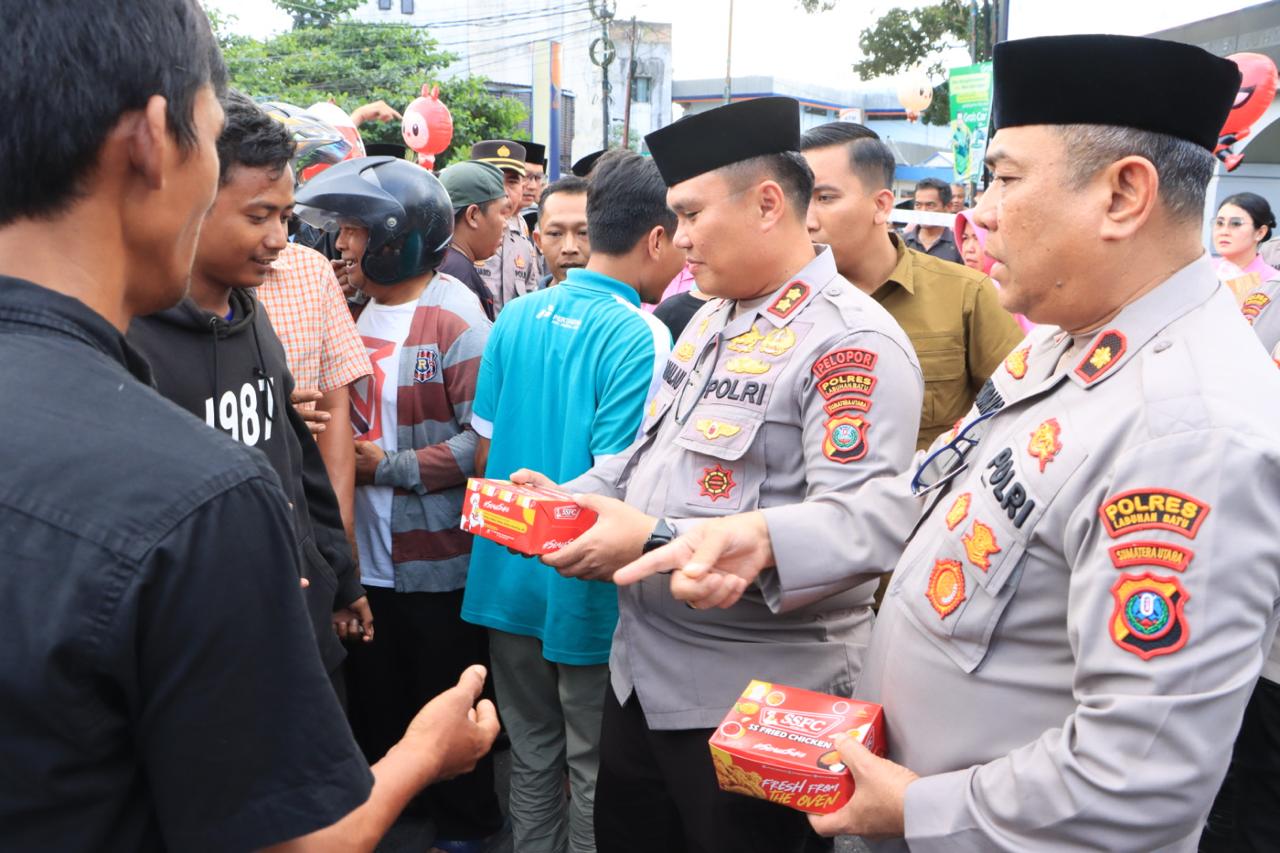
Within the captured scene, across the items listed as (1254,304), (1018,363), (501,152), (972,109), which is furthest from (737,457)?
(972,109)

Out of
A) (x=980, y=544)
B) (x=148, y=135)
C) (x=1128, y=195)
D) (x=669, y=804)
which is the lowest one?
(x=669, y=804)

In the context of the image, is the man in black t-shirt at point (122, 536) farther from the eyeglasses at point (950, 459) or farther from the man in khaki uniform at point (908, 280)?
the man in khaki uniform at point (908, 280)

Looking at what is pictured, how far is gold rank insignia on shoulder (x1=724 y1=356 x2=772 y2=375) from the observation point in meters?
2.26

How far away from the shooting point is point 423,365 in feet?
10.6

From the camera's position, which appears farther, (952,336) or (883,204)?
(883,204)

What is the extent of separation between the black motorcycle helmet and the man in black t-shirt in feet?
7.25

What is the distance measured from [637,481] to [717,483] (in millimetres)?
274

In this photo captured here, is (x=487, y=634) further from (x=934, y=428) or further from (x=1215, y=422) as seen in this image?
(x=1215, y=422)

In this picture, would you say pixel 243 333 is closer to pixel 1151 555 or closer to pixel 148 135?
pixel 148 135

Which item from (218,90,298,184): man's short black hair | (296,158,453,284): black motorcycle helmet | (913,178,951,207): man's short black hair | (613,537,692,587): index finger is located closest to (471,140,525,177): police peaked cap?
(913,178,951,207): man's short black hair

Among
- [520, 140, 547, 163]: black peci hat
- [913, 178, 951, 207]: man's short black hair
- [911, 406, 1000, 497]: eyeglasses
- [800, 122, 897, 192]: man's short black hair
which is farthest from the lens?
[913, 178, 951, 207]: man's short black hair

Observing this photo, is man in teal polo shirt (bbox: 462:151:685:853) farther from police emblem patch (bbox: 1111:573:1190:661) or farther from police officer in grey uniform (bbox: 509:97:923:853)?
police emblem patch (bbox: 1111:573:1190:661)

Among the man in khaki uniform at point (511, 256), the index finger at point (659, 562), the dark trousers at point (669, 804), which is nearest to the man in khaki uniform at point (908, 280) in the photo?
the dark trousers at point (669, 804)

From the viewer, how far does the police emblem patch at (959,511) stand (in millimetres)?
1594
